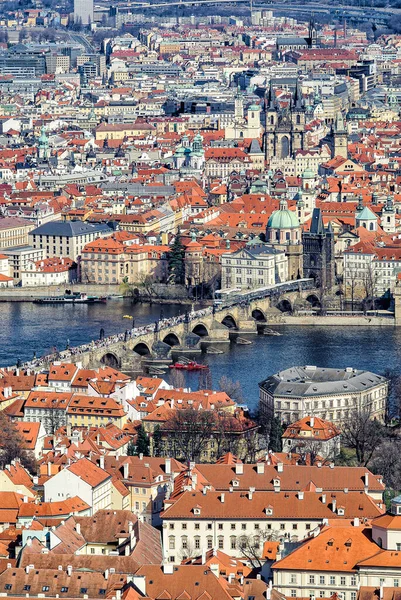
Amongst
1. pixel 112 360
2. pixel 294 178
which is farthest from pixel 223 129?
pixel 112 360

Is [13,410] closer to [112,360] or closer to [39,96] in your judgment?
[112,360]

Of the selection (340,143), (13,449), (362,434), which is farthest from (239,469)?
(340,143)

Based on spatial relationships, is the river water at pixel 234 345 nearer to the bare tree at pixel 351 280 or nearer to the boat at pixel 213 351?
the boat at pixel 213 351

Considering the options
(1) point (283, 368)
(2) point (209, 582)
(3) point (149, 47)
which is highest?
(2) point (209, 582)

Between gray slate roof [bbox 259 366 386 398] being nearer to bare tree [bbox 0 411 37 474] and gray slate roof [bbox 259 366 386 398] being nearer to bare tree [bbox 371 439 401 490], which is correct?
bare tree [bbox 371 439 401 490]

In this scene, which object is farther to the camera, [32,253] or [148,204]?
[148,204]

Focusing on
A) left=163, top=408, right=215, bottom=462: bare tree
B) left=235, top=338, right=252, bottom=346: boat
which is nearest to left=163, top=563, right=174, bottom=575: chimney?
left=163, top=408, right=215, bottom=462: bare tree

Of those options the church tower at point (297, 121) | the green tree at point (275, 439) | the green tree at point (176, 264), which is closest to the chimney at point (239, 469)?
the green tree at point (275, 439)
